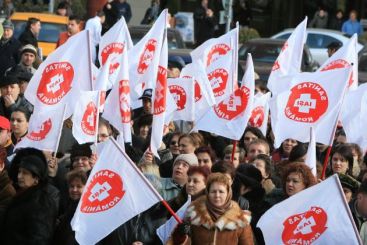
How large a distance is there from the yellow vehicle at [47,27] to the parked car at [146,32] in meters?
1.38

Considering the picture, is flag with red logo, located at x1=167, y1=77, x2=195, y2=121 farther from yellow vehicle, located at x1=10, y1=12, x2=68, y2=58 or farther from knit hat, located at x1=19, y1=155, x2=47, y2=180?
yellow vehicle, located at x1=10, y1=12, x2=68, y2=58

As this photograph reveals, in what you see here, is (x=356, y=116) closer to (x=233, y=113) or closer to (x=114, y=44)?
(x=233, y=113)

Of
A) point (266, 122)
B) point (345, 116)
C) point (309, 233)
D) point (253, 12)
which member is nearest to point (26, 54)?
point (266, 122)

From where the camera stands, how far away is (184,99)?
1454 centimetres

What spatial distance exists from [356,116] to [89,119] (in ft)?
8.98

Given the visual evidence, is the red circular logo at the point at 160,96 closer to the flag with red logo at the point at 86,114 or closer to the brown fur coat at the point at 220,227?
the flag with red logo at the point at 86,114

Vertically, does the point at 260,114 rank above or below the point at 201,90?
below

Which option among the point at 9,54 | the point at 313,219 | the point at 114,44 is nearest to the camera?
the point at 313,219

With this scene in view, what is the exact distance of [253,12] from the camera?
3944 centimetres

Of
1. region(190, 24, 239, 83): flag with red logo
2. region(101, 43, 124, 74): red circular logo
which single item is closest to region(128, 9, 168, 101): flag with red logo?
region(101, 43, 124, 74): red circular logo

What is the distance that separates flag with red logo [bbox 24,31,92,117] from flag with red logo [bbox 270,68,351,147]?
1750 mm

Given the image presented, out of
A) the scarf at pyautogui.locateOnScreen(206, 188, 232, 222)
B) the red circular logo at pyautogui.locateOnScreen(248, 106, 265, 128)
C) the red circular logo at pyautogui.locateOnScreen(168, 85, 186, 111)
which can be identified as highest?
the scarf at pyautogui.locateOnScreen(206, 188, 232, 222)

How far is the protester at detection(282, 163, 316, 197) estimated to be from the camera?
416 inches

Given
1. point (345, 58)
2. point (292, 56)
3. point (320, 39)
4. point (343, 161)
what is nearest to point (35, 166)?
point (343, 161)
